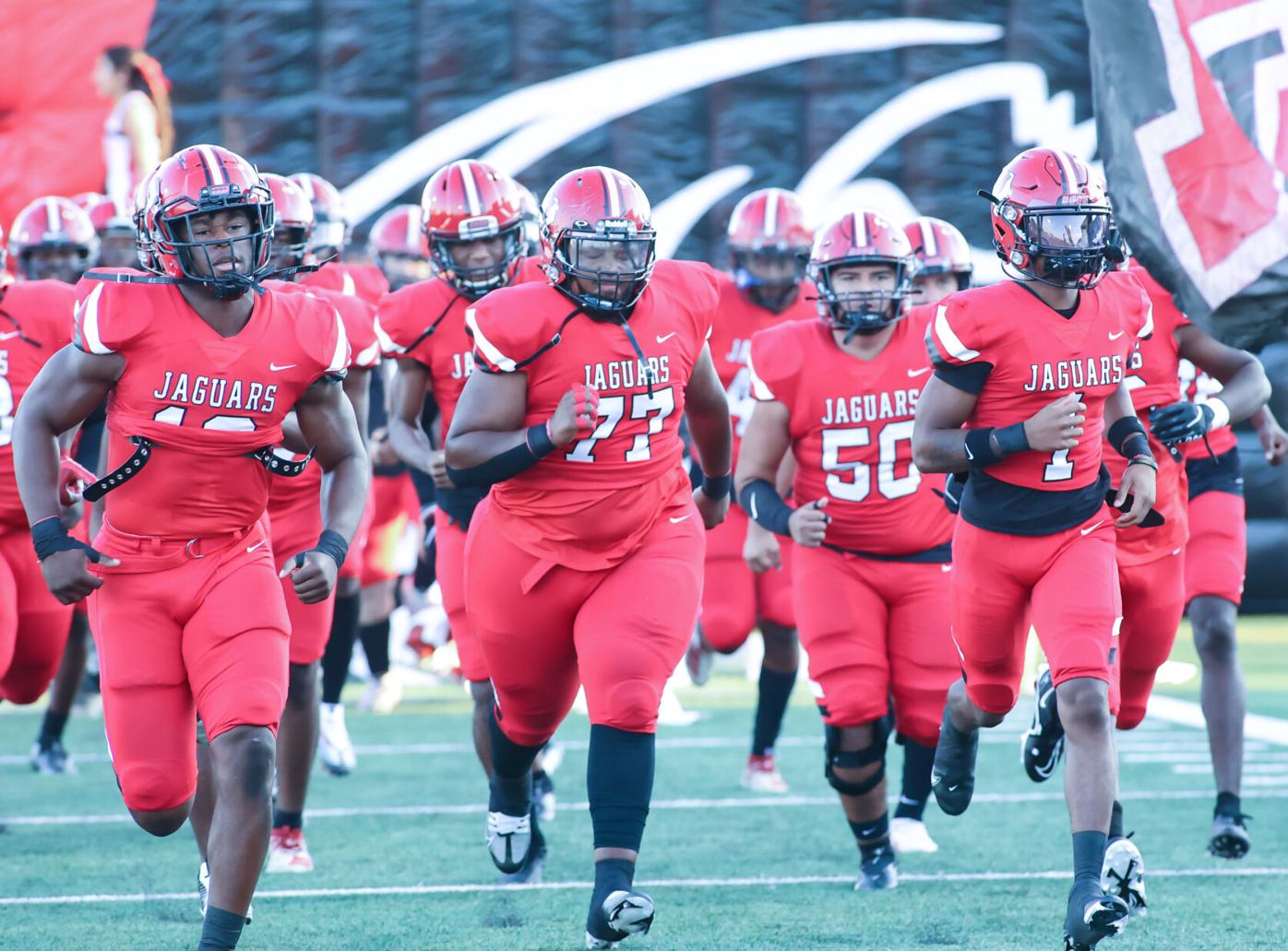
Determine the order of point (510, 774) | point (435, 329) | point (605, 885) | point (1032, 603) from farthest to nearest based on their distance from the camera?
point (435, 329), point (510, 774), point (1032, 603), point (605, 885)

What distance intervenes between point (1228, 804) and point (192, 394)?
3.33m

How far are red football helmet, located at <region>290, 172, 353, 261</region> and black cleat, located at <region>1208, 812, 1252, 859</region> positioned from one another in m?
3.48

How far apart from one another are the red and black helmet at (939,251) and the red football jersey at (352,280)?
2.06 metres

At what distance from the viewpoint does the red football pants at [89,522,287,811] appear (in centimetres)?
402

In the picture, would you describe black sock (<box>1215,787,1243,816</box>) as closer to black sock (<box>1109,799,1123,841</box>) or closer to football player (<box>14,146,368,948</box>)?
black sock (<box>1109,799,1123,841</box>)

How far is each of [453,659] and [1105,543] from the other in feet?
19.1

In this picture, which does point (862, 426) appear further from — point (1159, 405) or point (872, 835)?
point (872, 835)

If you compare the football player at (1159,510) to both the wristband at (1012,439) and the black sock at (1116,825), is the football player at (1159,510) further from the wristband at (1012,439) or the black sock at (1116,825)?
the wristband at (1012,439)

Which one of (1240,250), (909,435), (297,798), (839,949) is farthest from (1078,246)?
(297,798)

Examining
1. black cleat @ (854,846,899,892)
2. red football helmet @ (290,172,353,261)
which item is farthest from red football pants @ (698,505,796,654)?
black cleat @ (854,846,899,892)

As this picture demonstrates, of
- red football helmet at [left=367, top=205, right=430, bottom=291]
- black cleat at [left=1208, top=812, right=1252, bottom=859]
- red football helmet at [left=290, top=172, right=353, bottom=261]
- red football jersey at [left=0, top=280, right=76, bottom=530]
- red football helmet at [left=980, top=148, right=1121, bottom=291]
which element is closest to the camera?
red football helmet at [left=980, top=148, right=1121, bottom=291]

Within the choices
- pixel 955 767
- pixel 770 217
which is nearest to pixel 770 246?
pixel 770 217

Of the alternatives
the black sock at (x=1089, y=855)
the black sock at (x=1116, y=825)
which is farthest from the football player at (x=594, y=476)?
the black sock at (x=1116, y=825)

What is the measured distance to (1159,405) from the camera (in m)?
5.59
